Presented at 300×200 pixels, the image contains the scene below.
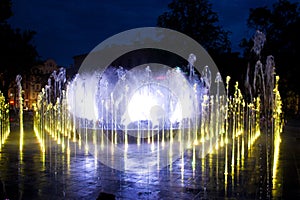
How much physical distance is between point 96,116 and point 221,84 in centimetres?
1269

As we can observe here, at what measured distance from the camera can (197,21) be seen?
3312cm

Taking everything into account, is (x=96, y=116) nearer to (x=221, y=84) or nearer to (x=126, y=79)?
(x=126, y=79)

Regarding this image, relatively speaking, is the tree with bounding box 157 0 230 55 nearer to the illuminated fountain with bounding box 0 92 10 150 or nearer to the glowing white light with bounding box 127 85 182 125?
the glowing white light with bounding box 127 85 182 125

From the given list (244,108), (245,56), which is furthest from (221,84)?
(245,56)

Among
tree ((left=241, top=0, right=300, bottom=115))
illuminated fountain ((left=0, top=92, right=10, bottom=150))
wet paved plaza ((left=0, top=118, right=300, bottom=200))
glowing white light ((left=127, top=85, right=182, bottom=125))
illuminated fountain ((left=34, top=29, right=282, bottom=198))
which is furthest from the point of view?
tree ((left=241, top=0, right=300, bottom=115))

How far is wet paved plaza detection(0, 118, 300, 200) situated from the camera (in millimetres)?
6543

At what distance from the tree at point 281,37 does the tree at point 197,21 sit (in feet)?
21.9

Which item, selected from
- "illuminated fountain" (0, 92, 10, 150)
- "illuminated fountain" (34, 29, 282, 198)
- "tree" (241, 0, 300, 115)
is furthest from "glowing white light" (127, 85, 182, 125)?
"tree" (241, 0, 300, 115)

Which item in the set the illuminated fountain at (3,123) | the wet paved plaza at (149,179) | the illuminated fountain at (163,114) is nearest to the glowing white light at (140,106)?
the illuminated fountain at (163,114)

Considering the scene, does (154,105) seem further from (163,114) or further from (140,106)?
(163,114)

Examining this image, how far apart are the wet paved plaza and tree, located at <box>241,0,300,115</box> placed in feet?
92.2

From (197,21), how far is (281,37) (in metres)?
10.2

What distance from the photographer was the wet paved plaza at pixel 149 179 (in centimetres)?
654

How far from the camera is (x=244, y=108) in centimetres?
3603
